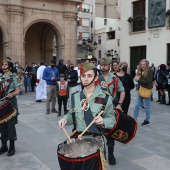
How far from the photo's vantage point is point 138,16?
2336 cm

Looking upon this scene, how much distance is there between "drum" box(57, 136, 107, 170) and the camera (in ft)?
8.49

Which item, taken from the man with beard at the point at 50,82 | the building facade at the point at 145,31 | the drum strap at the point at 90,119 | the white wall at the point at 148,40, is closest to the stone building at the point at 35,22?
the building facade at the point at 145,31

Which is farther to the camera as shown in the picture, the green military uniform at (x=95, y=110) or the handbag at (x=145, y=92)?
the handbag at (x=145, y=92)

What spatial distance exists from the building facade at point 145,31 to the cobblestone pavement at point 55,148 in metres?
14.5

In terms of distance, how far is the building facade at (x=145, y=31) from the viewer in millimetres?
21578

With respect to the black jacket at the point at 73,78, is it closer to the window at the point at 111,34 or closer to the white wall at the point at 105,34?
the white wall at the point at 105,34

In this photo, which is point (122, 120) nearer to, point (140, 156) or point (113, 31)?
point (140, 156)

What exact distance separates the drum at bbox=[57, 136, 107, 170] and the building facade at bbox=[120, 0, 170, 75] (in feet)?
65.1

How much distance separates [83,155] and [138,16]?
72.7 ft

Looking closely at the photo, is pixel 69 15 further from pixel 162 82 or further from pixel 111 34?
pixel 111 34

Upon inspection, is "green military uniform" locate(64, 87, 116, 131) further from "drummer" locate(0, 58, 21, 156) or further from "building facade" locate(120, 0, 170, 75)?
"building facade" locate(120, 0, 170, 75)

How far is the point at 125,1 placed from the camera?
24.8 meters

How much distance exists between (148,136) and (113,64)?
1.84 meters

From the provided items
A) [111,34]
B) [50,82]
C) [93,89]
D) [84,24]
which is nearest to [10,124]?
[93,89]
